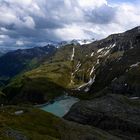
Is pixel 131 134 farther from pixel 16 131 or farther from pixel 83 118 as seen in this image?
pixel 16 131

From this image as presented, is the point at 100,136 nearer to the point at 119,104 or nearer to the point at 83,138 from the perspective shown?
the point at 83,138

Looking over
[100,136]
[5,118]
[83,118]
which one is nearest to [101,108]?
[83,118]

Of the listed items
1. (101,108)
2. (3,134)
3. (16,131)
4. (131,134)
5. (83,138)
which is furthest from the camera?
(101,108)

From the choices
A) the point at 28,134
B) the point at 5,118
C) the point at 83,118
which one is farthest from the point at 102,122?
the point at 28,134

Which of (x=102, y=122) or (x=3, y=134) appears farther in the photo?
(x=102, y=122)

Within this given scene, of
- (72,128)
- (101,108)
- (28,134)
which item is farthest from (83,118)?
(28,134)

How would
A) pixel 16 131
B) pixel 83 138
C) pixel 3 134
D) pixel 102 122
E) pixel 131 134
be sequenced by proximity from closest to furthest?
pixel 3 134 < pixel 16 131 < pixel 83 138 < pixel 131 134 < pixel 102 122

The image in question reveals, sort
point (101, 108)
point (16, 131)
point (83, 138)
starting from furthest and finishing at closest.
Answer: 1. point (101, 108)
2. point (83, 138)
3. point (16, 131)

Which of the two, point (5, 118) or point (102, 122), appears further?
point (102, 122)

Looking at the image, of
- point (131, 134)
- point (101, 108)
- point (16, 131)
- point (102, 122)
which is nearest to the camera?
point (16, 131)
